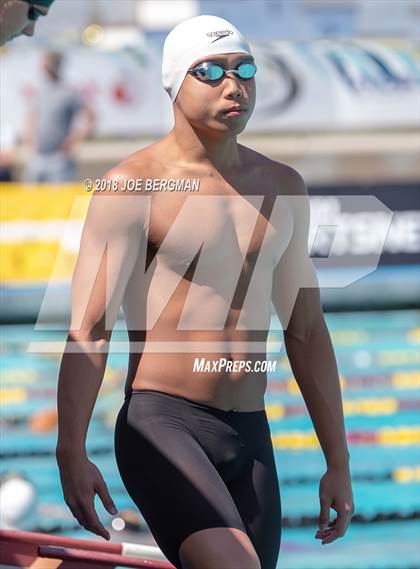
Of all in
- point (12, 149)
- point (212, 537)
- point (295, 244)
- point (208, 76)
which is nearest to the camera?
point (212, 537)

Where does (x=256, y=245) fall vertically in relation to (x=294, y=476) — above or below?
above

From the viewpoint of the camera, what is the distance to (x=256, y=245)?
111 inches

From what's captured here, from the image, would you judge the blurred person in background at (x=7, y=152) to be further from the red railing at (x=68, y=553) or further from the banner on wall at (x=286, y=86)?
the red railing at (x=68, y=553)

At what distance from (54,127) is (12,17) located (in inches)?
333

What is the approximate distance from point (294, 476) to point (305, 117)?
5.04m

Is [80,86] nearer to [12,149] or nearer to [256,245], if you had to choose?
[12,149]

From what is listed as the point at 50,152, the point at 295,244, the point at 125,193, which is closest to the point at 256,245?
the point at 295,244

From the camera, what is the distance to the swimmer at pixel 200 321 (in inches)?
105

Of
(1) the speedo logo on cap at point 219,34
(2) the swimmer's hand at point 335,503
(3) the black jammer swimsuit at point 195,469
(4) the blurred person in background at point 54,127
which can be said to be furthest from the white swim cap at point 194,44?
(4) the blurred person in background at point 54,127

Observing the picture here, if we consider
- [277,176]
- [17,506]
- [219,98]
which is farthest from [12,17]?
[17,506]

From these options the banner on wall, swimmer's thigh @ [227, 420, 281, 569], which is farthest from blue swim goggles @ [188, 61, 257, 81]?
the banner on wall

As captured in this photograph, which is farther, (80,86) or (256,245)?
(80,86)

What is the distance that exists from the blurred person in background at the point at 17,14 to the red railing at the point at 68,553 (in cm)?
168

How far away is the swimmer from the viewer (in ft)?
8.75
